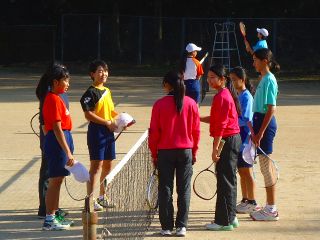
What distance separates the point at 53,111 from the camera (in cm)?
853

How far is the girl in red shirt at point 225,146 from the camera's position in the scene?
28.1 feet

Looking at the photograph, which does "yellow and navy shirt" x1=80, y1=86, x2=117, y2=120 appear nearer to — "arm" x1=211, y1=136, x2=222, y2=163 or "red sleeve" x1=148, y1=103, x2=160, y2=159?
"red sleeve" x1=148, y1=103, x2=160, y2=159

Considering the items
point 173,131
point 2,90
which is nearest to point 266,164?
point 173,131

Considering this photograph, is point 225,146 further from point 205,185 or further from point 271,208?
point 205,185

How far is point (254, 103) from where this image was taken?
9320 mm

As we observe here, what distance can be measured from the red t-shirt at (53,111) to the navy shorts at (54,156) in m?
0.12

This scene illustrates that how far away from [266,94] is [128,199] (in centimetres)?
195

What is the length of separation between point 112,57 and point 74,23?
8.39ft

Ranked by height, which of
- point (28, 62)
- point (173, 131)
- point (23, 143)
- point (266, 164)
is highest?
point (173, 131)

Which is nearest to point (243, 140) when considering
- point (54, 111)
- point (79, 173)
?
point (79, 173)

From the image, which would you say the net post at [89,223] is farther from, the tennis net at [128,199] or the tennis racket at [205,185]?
the tennis racket at [205,185]

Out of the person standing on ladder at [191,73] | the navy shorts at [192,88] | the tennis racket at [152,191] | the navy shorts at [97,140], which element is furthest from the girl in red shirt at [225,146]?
the navy shorts at [192,88]

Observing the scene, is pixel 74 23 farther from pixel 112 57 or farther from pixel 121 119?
pixel 121 119

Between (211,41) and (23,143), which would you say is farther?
(211,41)
